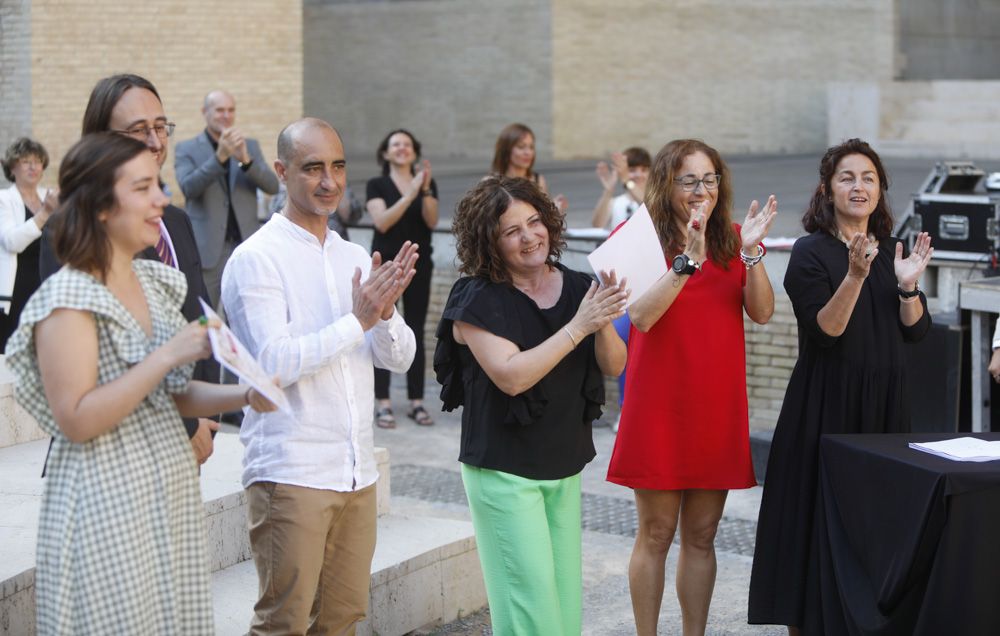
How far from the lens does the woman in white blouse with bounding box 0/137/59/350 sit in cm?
657

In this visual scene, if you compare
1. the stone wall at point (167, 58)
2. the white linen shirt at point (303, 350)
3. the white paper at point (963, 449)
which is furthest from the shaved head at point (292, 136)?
the stone wall at point (167, 58)

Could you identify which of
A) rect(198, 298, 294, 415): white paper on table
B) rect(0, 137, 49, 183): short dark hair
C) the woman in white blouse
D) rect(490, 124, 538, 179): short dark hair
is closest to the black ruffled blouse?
rect(198, 298, 294, 415): white paper on table

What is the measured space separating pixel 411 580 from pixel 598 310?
1770 mm

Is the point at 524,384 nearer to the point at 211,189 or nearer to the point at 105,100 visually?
the point at 105,100

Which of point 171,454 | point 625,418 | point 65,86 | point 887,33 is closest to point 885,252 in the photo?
point 625,418

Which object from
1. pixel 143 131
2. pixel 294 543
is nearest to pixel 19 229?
pixel 143 131

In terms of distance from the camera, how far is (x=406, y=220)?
836 cm

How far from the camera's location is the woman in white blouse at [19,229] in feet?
21.6

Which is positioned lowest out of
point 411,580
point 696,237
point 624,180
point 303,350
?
point 411,580

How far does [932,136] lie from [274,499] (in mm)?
21651

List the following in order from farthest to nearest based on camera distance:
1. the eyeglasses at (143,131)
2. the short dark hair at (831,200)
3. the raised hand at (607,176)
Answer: the raised hand at (607,176), the short dark hair at (831,200), the eyeglasses at (143,131)

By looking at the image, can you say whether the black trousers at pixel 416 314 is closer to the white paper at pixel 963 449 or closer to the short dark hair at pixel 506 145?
the short dark hair at pixel 506 145

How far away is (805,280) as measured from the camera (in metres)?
4.41

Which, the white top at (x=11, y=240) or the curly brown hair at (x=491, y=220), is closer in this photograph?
the curly brown hair at (x=491, y=220)
